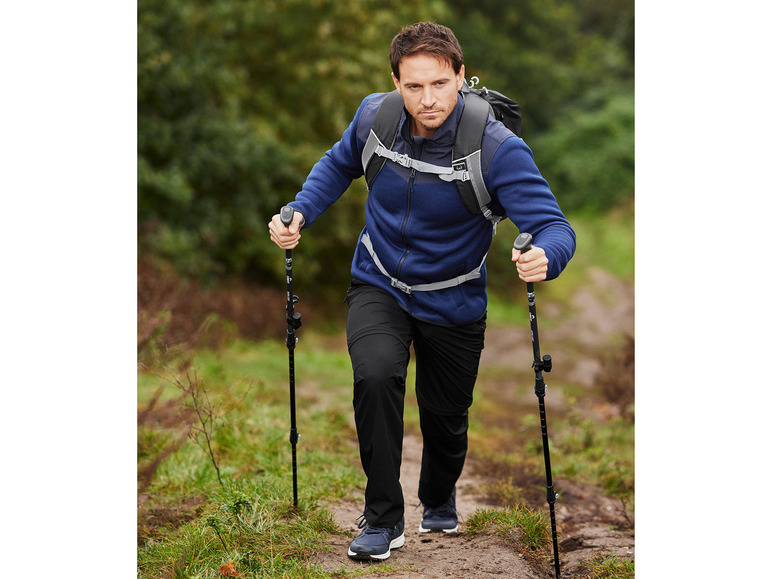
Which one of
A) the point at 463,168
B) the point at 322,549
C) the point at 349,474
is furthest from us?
the point at 349,474

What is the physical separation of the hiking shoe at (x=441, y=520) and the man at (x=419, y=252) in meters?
0.47

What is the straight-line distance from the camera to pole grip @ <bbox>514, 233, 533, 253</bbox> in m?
3.76

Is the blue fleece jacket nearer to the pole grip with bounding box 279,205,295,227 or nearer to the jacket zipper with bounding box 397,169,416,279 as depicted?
the jacket zipper with bounding box 397,169,416,279

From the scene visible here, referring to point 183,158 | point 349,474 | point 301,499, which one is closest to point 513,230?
point 183,158

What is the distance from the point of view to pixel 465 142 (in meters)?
4.07

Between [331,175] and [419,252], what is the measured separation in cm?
67

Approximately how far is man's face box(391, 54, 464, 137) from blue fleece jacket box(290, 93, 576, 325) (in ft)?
0.34

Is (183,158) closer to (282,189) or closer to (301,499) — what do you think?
(282,189)

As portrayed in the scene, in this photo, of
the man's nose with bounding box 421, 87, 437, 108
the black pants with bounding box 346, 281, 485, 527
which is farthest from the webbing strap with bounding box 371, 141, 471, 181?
the black pants with bounding box 346, 281, 485, 527

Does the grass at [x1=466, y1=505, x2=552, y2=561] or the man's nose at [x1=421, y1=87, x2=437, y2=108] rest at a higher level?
the man's nose at [x1=421, y1=87, x2=437, y2=108]

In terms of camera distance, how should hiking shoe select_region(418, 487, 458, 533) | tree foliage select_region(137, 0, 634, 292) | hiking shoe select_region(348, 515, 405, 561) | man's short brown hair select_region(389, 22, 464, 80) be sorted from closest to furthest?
man's short brown hair select_region(389, 22, 464, 80) < hiking shoe select_region(348, 515, 405, 561) < hiking shoe select_region(418, 487, 458, 533) < tree foliage select_region(137, 0, 634, 292)

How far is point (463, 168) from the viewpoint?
407 cm

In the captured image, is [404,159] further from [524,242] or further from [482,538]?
[482,538]

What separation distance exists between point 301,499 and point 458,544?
91 centimetres
